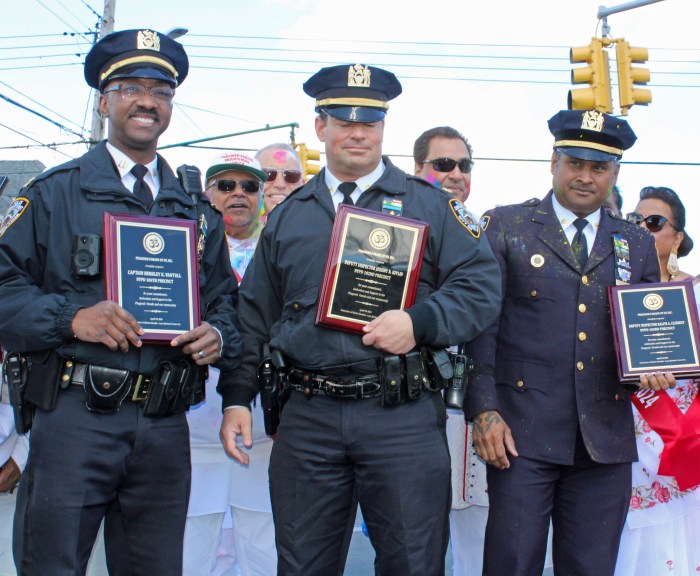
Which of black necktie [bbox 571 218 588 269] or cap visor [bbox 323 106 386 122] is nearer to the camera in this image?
cap visor [bbox 323 106 386 122]

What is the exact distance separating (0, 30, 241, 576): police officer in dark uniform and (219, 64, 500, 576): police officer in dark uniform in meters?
0.34

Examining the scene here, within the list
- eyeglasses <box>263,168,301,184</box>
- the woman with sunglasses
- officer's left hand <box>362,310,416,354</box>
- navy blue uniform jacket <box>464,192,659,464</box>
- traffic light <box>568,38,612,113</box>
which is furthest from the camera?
traffic light <box>568,38,612,113</box>

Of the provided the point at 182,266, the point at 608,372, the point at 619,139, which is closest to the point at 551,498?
the point at 608,372

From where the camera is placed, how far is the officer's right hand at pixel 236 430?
3.30m

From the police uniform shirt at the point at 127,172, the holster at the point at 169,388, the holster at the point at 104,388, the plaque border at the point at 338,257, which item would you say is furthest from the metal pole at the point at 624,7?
the holster at the point at 104,388

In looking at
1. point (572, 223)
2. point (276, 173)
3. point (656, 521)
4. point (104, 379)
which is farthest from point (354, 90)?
point (656, 521)

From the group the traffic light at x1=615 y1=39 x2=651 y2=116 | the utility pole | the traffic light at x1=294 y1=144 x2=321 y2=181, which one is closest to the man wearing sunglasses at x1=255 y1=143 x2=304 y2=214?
the traffic light at x1=615 y1=39 x2=651 y2=116

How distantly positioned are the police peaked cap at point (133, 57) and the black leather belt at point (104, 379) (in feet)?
4.02

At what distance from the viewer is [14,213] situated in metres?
3.09

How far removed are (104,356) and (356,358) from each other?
96cm

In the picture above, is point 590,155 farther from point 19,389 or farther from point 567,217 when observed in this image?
point 19,389

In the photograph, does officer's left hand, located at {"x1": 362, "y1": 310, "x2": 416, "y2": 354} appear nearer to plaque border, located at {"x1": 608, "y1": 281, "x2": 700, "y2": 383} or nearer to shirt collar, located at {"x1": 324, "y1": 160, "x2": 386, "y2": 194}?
shirt collar, located at {"x1": 324, "y1": 160, "x2": 386, "y2": 194}

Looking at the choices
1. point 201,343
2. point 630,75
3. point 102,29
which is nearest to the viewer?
point 201,343

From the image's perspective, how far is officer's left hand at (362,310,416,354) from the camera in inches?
118
